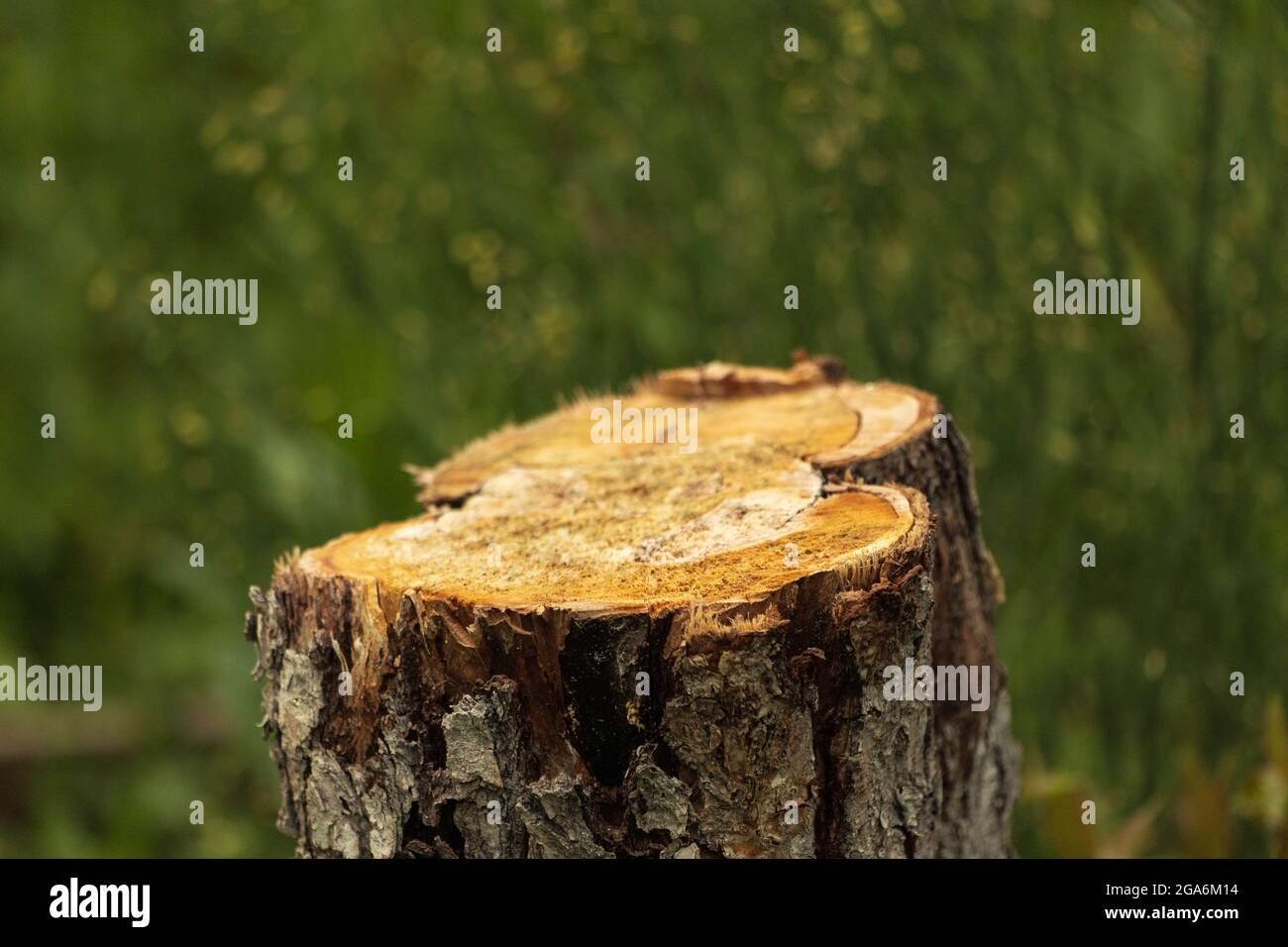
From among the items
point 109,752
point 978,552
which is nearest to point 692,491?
point 978,552

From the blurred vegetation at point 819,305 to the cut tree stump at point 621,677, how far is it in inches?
56.1

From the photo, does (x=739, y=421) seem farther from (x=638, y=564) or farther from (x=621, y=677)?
(x=621, y=677)

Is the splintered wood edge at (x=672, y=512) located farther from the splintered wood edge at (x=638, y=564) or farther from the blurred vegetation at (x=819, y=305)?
the blurred vegetation at (x=819, y=305)

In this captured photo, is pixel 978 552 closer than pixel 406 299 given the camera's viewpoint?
Yes

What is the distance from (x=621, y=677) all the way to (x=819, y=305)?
7.18 feet

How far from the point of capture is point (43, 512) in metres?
5.28

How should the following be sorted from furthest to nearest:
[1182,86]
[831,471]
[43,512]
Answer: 1. [43,512]
2. [1182,86]
3. [831,471]

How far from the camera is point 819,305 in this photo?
377 centimetres

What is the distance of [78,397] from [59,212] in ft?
2.31

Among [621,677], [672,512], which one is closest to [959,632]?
[672,512]

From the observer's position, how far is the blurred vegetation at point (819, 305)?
11.0 feet

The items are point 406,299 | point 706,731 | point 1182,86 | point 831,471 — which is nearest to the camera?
point 706,731

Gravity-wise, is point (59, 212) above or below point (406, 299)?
above
